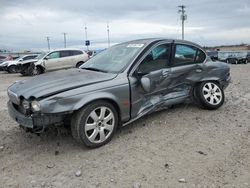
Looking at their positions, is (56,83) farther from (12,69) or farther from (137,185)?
(12,69)

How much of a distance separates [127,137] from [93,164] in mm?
998

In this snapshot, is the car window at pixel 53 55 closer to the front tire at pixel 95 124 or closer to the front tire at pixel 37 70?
the front tire at pixel 37 70

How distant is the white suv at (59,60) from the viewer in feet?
57.9

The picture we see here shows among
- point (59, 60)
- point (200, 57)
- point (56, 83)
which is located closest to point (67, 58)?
point (59, 60)

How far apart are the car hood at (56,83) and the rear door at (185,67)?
4.52 ft

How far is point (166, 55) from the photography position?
5285 mm

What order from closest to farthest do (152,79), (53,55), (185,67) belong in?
(152,79)
(185,67)
(53,55)

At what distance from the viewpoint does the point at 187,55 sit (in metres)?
5.68

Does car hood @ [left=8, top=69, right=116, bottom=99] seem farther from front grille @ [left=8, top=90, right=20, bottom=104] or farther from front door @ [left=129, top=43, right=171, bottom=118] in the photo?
front door @ [left=129, top=43, right=171, bottom=118]

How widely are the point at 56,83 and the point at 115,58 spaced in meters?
1.35

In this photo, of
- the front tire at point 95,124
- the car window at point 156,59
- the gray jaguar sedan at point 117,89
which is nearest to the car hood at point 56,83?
the gray jaguar sedan at point 117,89

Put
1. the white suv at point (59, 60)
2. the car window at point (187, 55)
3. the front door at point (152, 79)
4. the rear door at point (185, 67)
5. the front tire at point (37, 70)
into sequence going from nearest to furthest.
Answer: the front door at point (152, 79)
the rear door at point (185, 67)
the car window at point (187, 55)
the white suv at point (59, 60)
the front tire at point (37, 70)

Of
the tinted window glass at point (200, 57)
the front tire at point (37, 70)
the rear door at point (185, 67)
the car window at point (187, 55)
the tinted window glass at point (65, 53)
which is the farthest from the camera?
the tinted window glass at point (65, 53)

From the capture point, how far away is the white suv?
17.6 m
